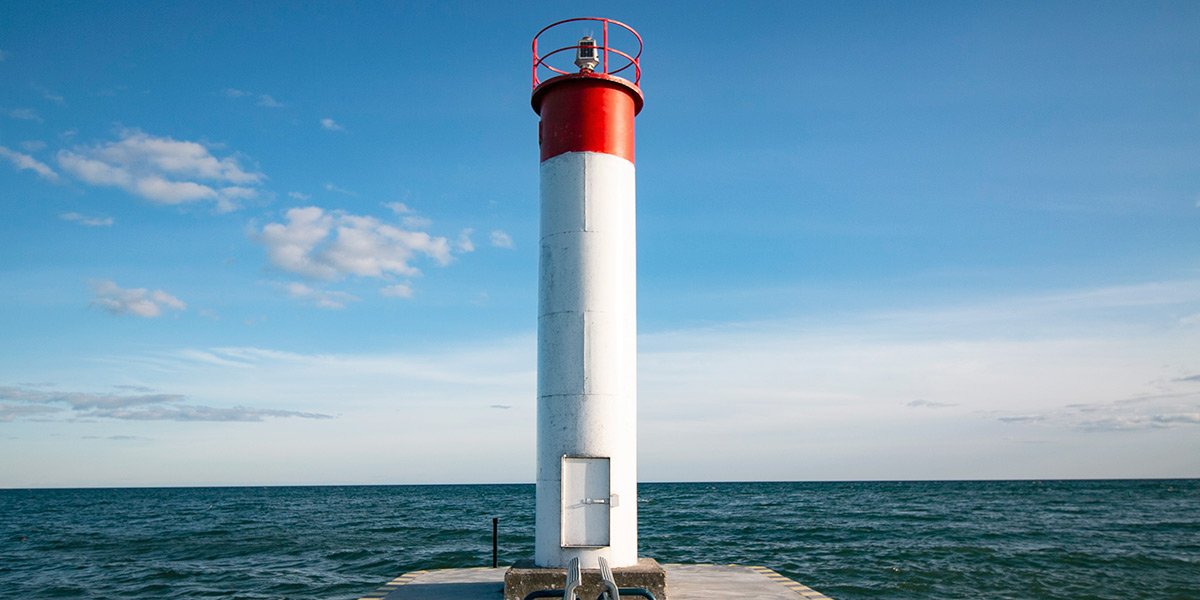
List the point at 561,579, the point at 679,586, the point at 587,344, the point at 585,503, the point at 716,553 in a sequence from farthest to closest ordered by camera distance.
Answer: the point at 716,553 < the point at 679,586 < the point at 587,344 < the point at 585,503 < the point at 561,579

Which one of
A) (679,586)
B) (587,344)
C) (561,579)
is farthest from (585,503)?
(679,586)

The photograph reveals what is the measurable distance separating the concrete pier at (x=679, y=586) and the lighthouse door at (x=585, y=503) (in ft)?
5.87

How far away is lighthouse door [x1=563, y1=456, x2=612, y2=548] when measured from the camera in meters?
10.6

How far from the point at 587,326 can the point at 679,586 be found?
4.66 m

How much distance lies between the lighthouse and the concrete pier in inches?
67.4

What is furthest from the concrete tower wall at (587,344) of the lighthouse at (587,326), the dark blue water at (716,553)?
the dark blue water at (716,553)

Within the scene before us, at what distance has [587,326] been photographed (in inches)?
423

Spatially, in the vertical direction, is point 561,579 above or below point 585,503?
below

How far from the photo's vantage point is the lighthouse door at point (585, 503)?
1056 centimetres

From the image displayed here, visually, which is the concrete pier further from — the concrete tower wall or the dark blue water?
the dark blue water

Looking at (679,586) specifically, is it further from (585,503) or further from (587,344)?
(587,344)

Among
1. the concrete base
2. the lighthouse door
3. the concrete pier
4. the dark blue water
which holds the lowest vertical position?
the dark blue water

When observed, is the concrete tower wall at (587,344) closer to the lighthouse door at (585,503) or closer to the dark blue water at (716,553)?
the lighthouse door at (585,503)

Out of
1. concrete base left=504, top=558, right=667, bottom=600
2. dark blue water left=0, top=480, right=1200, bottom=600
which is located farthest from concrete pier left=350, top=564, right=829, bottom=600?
dark blue water left=0, top=480, right=1200, bottom=600
